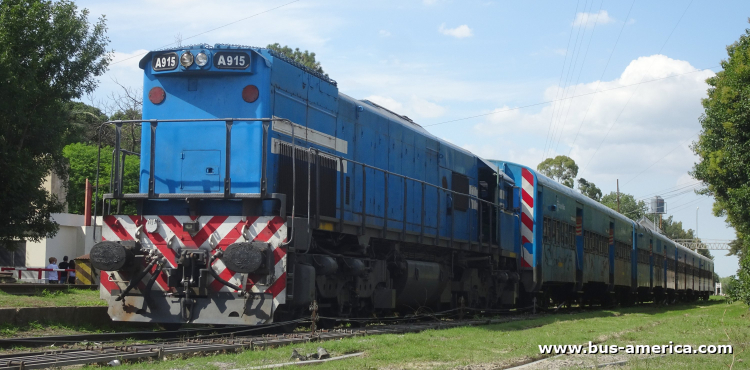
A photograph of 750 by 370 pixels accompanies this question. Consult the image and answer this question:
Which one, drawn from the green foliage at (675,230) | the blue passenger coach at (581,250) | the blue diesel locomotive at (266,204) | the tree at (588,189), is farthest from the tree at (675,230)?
the blue diesel locomotive at (266,204)

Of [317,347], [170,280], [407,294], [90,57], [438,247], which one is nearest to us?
[317,347]

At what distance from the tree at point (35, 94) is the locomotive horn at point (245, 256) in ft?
34.5

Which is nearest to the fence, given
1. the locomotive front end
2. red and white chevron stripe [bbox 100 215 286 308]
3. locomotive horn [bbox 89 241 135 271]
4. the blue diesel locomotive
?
the blue diesel locomotive

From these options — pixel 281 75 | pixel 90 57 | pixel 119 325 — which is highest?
pixel 90 57

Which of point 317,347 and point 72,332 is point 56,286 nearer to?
point 72,332

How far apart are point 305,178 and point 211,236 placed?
1.74 meters

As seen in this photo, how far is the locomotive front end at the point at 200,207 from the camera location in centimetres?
976

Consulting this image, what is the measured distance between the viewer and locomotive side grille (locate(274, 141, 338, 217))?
10.6m

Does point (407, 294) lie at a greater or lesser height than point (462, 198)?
lesser

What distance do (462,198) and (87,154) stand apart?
93.3 ft

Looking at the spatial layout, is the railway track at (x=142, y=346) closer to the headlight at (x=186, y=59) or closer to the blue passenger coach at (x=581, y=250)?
the headlight at (x=186, y=59)

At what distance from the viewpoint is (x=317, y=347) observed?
8.45 meters

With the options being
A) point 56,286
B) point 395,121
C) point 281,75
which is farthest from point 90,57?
point 281,75

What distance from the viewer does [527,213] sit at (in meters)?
19.8
